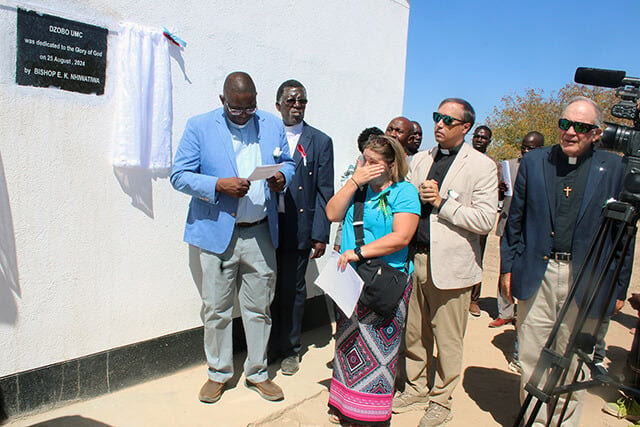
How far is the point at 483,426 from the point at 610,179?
76.4 inches

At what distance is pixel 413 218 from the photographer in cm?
309

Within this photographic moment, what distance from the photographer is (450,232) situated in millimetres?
3303

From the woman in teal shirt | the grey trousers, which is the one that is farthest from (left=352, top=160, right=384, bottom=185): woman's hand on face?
the grey trousers

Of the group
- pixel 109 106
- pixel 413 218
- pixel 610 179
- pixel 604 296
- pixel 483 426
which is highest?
pixel 109 106

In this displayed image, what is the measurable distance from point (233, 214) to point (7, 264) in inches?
55.1

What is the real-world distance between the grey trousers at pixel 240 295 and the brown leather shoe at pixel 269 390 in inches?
1.9

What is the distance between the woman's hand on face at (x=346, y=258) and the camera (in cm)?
305

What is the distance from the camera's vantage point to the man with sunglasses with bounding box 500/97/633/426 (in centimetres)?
285

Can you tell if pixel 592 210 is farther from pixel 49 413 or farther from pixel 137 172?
pixel 49 413

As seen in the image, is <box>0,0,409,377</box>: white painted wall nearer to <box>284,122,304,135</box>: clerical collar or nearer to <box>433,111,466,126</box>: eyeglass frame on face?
<box>284,122,304,135</box>: clerical collar

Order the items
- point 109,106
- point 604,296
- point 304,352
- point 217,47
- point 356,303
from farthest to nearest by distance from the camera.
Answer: point 304,352
point 217,47
point 109,106
point 356,303
point 604,296

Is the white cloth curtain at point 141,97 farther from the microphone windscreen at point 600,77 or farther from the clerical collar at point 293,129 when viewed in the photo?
the microphone windscreen at point 600,77

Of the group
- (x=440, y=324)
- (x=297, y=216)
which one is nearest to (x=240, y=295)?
(x=297, y=216)

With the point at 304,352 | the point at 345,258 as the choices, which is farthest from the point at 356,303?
the point at 304,352
